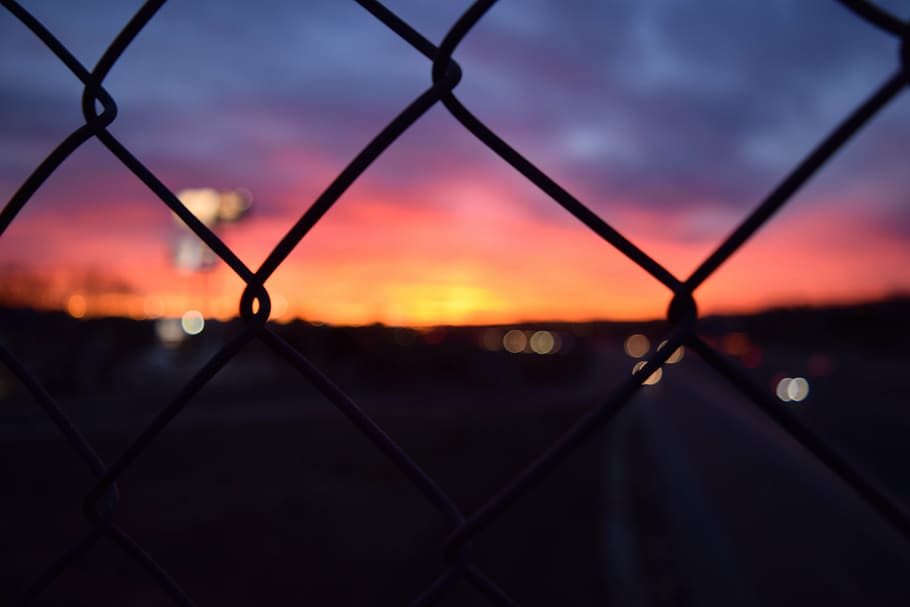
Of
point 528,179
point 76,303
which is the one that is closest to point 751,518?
point 528,179

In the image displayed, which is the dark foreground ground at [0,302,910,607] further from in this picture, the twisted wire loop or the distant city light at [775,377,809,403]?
the distant city light at [775,377,809,403]

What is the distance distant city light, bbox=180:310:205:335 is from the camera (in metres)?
43.8

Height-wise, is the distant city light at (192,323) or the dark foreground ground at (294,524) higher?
the distant city light at (192,323)

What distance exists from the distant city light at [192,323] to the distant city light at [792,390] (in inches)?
1386

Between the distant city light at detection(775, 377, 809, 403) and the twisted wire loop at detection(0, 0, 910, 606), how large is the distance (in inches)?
954

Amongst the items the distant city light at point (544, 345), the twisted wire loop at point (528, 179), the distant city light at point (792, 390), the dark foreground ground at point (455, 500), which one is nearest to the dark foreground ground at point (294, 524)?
the dark foreground ground at point (455, 500)

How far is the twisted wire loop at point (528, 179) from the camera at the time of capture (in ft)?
1.73

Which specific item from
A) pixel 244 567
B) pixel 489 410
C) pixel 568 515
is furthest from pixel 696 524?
pixel 489 410

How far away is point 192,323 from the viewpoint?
4550cm

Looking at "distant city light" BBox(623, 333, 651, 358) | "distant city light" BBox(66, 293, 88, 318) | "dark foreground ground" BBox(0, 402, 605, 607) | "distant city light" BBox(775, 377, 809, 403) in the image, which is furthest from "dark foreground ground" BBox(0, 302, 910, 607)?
"distant city light" BBox(623, 333, 651, 358)

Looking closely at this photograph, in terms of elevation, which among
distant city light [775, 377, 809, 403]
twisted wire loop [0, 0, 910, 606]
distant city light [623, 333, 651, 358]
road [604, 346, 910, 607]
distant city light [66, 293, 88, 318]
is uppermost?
distant city light [623, 333, 651, 358]

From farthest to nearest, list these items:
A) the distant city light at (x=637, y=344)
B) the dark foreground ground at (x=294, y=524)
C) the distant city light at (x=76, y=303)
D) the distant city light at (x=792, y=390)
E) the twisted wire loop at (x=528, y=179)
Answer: the distant city light at (x=637, y=344) < the distant city light at (x=76, y=303) < the distant city light at (x=792, y=390) < the dark foreground ground at (x=294, y=524) < the twisted wire loop at (x=528, y=179)

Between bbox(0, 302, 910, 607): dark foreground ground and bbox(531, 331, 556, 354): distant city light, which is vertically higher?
bbox(531, 331, 556, 354): distant city light

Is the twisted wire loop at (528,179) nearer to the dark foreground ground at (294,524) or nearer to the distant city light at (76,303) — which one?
the dark foreground ground at (294,524)
